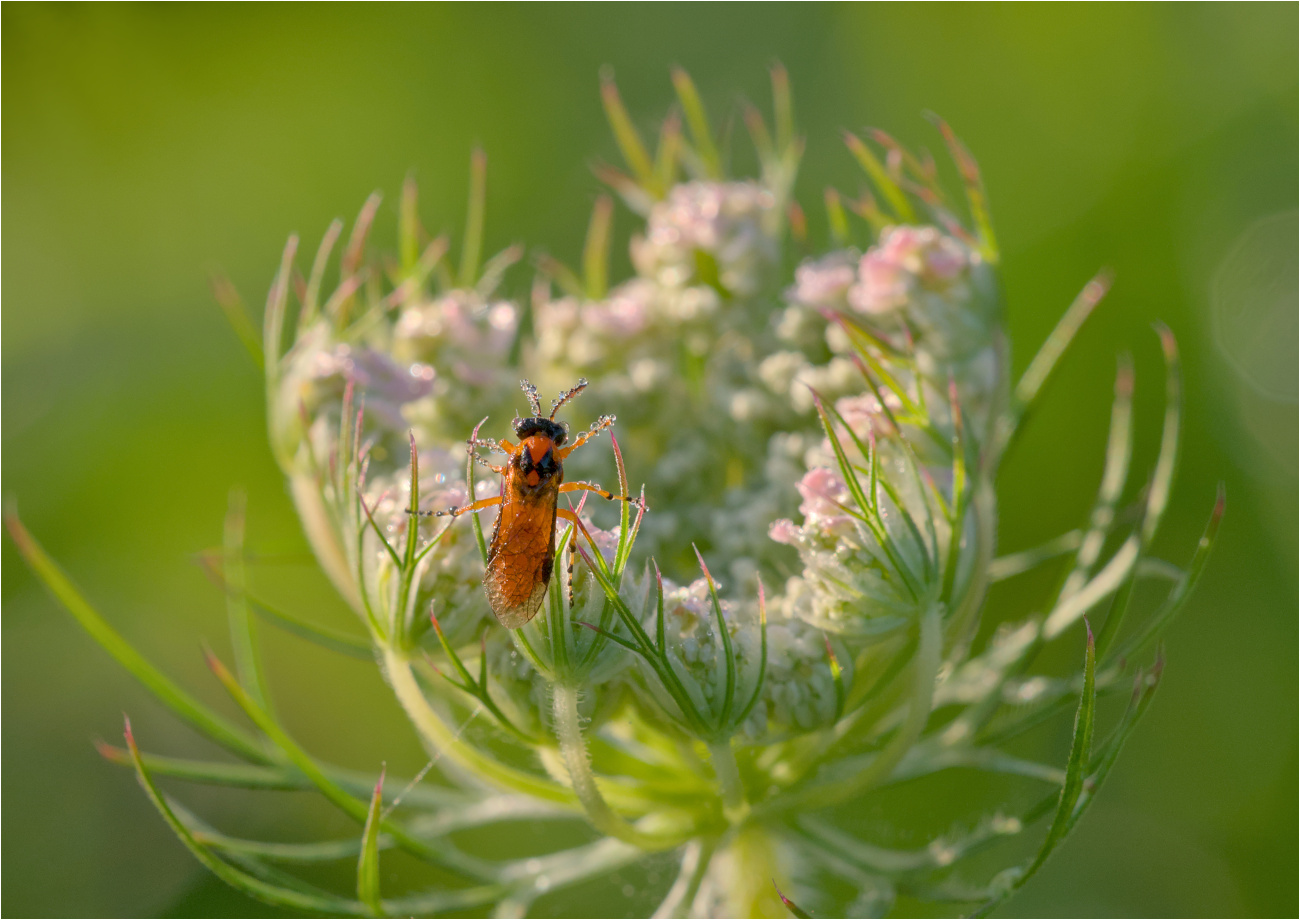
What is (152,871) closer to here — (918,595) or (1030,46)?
(918,595)

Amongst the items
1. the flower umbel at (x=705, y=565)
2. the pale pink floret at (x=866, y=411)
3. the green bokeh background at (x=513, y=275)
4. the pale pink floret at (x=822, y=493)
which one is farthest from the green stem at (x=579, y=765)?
the green bokeh background at (x=513, y=275)

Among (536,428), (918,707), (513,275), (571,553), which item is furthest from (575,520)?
(513,275)

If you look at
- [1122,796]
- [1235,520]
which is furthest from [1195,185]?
[1122,796]

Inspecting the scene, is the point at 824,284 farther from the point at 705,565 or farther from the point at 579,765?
the point at 579,765

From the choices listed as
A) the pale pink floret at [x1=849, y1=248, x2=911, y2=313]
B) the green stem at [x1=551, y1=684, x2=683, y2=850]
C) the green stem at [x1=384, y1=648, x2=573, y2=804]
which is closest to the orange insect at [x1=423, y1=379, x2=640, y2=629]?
the green stem at [x1=551, y1=684, x2=683, y2=850]

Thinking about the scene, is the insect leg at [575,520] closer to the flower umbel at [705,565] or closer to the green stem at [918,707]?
the flower umbel at [705,565]

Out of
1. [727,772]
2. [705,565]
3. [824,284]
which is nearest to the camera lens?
[727,772]
